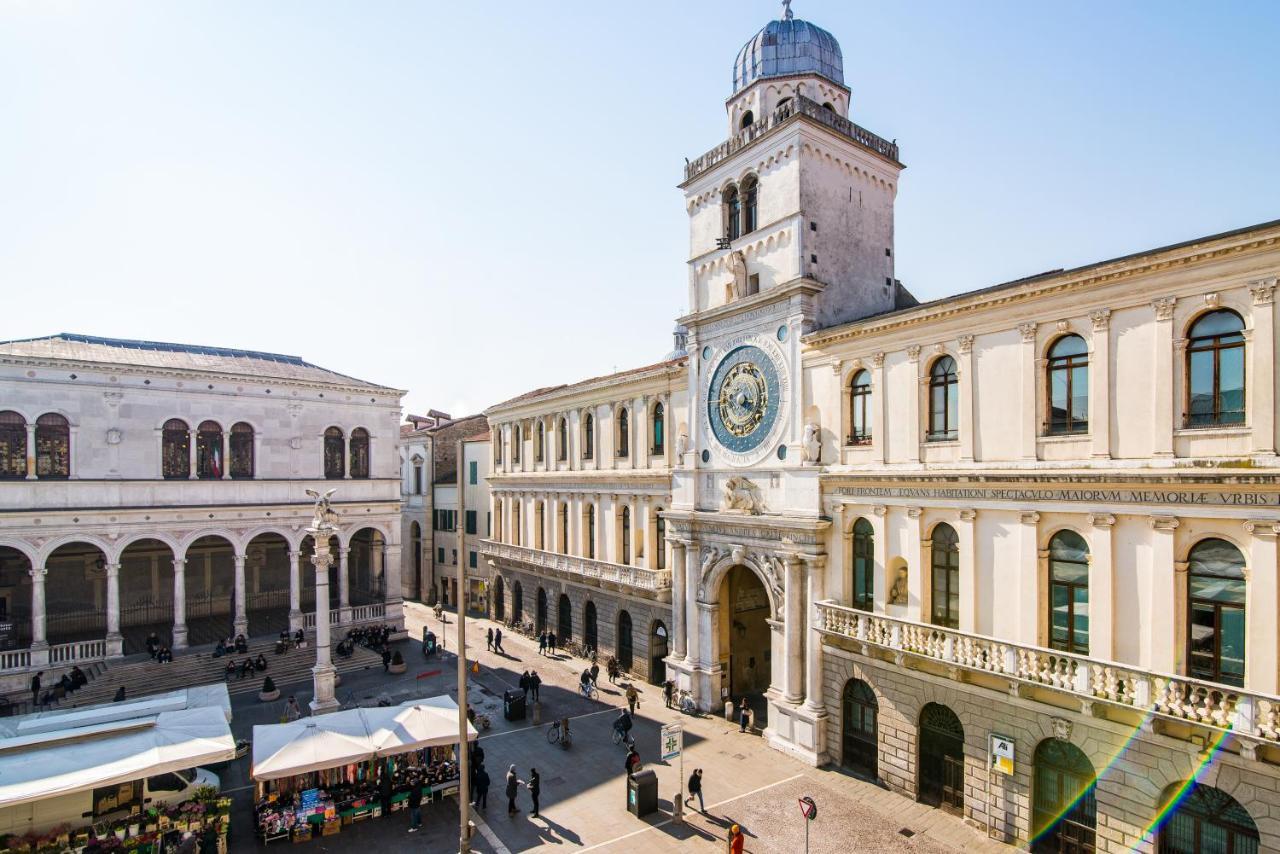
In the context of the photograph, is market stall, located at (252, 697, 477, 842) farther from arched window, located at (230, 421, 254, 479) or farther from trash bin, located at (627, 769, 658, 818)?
arched window, located at (230, 421, 254, 479)

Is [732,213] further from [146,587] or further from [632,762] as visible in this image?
[146,587]

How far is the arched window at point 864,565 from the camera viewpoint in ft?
71.9

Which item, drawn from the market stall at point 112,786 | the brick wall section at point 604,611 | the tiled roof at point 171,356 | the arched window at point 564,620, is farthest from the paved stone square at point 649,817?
the tiled roof at point 171,356

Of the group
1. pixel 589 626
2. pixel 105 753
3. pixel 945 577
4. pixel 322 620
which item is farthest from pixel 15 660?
pixel 945 577

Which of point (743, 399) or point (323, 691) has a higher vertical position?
point (743, 399)

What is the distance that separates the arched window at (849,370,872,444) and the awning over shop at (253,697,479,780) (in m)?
15.4

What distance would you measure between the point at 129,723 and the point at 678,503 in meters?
19.3

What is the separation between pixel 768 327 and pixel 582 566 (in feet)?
54.3

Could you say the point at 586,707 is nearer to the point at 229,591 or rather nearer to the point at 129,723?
the point at 129,723

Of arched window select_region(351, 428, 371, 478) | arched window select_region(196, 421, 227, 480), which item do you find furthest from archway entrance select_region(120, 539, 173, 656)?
arched window select_region(351, 428, 371, 478)

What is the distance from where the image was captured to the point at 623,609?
110 feet

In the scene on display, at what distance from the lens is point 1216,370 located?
1484 cm

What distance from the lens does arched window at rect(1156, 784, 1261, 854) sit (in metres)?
14.1

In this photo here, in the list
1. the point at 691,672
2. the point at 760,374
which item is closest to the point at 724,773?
the point at 691,672
